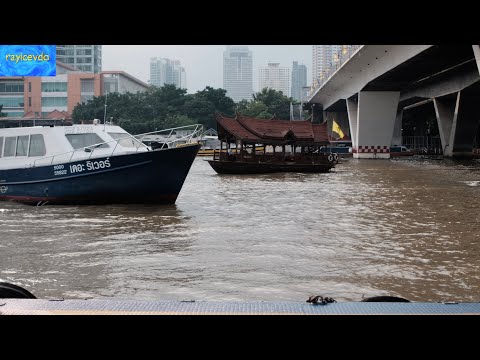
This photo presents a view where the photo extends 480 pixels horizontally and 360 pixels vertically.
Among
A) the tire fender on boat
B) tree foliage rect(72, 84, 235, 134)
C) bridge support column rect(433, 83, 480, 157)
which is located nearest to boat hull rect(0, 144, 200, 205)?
the tire fender on boat

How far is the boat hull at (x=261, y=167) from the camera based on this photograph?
101 feet

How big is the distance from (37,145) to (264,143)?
62.4ft

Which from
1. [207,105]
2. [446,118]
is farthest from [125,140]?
[207,105]

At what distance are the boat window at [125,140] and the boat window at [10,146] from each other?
9.68 feet

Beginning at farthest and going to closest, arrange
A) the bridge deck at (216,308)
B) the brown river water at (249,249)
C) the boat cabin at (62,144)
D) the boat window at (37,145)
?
the boat window at (37,145) < the boat cabin at (62,144) < the brown river water at (249,249) < the bridge deck at (216,308)

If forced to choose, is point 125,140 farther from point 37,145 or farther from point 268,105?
point 268,105

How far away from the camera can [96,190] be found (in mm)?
14953

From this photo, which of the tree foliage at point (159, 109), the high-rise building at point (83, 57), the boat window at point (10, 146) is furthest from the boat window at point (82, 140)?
the high-rise building at point (83, 57)

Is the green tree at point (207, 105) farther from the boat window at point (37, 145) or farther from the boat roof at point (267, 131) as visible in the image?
the boat window at point (37, 145)

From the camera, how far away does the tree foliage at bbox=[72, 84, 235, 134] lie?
71.5 meters
